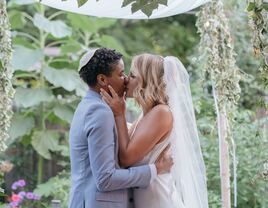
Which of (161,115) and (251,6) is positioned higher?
(251,6)

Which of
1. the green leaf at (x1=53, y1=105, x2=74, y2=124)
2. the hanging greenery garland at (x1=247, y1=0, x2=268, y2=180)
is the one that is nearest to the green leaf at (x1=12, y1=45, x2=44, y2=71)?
the green leaf at (x1=53, y1=105, x2=74, y2=124)

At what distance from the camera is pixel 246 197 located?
4.81 meters

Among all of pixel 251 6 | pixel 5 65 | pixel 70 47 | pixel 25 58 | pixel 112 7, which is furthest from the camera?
pixel 70 47

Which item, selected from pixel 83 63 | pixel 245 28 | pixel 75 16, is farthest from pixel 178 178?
Result: pixel 245 28

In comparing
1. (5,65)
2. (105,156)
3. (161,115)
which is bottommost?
(105,156)

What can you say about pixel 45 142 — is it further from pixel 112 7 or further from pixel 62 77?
pixel 112 7

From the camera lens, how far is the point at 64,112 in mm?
5766

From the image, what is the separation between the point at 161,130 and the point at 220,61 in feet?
4.12

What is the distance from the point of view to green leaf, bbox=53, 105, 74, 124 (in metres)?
5.72

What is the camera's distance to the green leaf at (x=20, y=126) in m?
5.63

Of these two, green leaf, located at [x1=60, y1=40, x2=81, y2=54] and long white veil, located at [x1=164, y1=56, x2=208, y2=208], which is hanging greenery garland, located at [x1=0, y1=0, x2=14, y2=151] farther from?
green leaf, located at [x1=60, y1=40, x2=81, y2=54]

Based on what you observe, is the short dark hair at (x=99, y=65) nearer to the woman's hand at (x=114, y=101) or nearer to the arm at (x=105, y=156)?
the woman's hand at (x=114, y=101)

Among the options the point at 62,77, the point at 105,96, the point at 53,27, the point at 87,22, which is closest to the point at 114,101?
the point at 105,96

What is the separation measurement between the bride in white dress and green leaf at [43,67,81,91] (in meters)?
2.63
